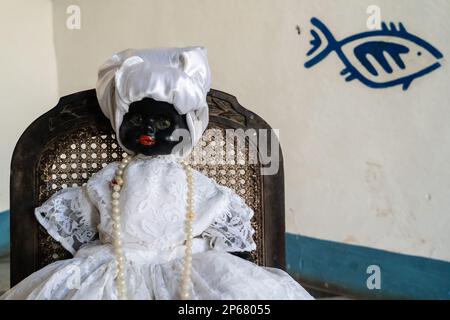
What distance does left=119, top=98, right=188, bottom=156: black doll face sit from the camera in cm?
77

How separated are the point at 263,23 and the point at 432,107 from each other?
0.57 metres

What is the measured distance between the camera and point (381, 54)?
1.15m

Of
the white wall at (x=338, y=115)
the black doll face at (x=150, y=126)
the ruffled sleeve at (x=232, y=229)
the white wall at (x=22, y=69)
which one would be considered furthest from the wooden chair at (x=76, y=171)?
the white wall at (x=22, y=69)

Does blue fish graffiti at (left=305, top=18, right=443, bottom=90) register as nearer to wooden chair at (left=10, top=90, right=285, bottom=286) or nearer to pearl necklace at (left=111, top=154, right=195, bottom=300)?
wooden chair at (left=10, top=90, right=285, bottom=286)

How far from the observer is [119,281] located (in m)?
0.69

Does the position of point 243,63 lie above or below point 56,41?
below

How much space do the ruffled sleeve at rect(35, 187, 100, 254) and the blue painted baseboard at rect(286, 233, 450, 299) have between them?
737mm

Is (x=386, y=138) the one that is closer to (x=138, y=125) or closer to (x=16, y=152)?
(x=138, y=125)

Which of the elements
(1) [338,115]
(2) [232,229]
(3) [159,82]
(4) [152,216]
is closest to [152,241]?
(4) [152,216]

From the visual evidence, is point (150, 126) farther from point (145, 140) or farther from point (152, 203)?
point (152, 203)

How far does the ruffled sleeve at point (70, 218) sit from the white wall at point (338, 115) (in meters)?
0.71

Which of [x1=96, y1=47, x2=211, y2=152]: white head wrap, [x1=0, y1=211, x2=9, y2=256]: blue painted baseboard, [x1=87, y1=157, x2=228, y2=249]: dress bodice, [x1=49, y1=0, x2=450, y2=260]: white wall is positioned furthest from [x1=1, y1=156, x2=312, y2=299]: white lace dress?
[x1=0, y1=211, x2=9, y2=256]: blue painted baseboard

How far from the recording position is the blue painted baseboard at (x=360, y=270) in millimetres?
1109
